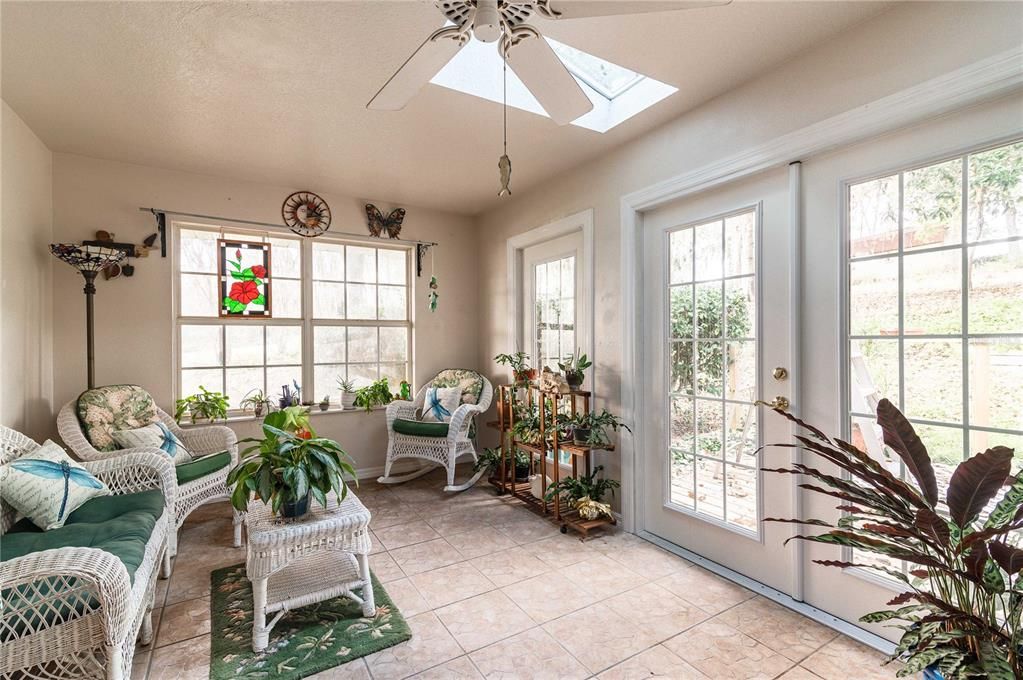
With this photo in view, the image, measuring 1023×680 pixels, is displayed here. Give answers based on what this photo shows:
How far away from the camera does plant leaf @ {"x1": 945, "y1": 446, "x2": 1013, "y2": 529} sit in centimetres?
104

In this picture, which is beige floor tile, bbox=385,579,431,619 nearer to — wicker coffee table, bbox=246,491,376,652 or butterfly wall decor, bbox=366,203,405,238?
wicker coffee table, bbox=246,491,376,652

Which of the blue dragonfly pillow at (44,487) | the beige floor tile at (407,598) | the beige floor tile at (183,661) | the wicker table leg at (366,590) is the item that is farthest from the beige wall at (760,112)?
the blue dragonfly pillow at (44,487)

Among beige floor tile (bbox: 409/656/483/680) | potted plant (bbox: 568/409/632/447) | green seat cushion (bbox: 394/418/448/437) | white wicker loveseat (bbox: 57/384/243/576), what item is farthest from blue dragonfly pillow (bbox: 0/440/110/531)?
potted plant (bbox: 568/409/632/447)

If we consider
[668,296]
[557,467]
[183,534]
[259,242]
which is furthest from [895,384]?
[259,242]

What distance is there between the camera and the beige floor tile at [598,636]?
5.76 feet

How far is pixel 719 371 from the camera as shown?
249 cm

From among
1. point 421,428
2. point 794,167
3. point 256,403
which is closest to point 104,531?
point 256,403

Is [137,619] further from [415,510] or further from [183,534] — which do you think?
[415,510]

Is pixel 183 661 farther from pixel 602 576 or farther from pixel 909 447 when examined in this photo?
pixel 909 447

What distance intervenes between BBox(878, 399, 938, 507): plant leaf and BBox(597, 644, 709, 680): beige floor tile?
103 centimetres

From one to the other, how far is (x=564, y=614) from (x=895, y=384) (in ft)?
5.44

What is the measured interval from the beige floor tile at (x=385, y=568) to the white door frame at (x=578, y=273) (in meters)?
1.70

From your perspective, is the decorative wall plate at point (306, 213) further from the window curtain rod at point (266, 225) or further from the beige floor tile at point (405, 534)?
the beige floor tile at point (405, 534)

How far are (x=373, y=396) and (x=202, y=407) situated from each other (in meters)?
1.27
